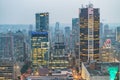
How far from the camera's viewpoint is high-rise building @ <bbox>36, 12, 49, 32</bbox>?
15.9 metres

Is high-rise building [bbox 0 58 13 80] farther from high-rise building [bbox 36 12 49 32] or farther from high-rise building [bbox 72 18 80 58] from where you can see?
high-rise building [bbox 36 12 49 32]

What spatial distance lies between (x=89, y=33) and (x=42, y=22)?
251 centimetres

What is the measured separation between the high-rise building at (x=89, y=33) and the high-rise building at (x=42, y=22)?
64.0 inches

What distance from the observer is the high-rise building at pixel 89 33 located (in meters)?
14.1

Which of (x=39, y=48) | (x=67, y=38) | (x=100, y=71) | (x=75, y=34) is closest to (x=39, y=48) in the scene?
(x=39, y=48)

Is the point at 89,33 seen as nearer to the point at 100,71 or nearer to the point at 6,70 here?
the point at 100,71

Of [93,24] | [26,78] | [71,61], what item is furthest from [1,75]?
[93,24]

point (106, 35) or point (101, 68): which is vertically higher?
point (106, 35)

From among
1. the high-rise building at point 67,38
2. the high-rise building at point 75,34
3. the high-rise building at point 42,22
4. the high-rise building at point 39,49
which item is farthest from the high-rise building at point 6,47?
the high-rise building at point 42,22

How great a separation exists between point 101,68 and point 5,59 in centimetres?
245

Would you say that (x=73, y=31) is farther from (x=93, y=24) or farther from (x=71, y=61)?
(x=71, y=61)

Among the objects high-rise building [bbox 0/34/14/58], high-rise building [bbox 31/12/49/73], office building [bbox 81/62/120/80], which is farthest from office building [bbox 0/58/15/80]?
high-rise building [bbox 31/12/49/73]

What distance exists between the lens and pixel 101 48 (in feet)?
45.9

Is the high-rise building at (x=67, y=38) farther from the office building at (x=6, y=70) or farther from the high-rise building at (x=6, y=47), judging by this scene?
the office building at (x=6, y=70)
